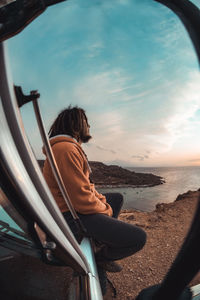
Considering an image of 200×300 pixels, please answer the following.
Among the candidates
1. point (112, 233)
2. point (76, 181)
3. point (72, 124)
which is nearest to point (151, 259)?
point (112, 233)

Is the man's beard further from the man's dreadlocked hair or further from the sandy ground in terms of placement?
the sandy ground

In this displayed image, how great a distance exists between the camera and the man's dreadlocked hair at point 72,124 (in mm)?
1336

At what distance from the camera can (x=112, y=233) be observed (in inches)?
44.3

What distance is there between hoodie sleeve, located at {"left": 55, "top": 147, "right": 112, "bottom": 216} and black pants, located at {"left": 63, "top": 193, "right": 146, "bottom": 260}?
0.07 meters

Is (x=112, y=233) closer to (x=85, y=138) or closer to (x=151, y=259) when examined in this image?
(x=85, y=138)

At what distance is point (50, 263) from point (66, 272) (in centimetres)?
16

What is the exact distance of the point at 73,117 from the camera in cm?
137

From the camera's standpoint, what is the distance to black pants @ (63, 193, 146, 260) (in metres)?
1.12

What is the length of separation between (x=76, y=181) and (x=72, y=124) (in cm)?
46

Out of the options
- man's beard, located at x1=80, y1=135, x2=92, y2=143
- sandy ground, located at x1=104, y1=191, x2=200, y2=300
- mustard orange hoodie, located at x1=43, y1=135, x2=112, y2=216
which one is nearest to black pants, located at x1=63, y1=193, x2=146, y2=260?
mustard orange hoodie, located at x1=43, y1=135, x2=112, y2=216

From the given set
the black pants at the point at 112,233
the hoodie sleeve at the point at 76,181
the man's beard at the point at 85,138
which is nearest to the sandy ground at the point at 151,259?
the black pants at the point at 112,233

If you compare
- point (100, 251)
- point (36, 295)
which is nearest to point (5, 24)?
point (36, 295)

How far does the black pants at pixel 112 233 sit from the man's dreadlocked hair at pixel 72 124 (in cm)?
58

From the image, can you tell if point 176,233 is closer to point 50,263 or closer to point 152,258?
point 152,258
